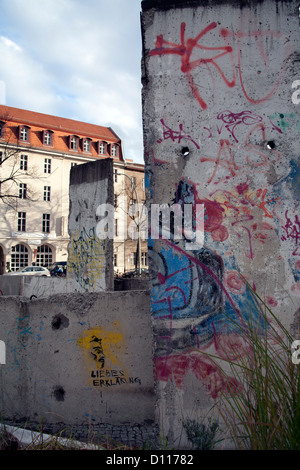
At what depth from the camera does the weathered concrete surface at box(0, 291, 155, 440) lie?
363cm

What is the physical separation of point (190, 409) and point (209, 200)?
5.92 ft

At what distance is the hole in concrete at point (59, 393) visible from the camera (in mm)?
3707

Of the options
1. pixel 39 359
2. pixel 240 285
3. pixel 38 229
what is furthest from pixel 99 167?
pixel 38 229

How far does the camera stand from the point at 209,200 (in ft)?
10.6

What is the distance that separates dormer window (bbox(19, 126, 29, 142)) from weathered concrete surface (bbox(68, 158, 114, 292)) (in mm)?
26586

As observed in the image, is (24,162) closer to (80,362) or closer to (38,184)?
(38,184)

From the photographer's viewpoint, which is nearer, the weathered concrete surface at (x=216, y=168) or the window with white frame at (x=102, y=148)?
the weathered concrete surface at (x=216, y=168)

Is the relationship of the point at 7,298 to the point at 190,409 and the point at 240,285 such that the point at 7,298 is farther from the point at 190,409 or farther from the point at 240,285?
the point at 240,285

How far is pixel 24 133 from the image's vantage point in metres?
31.8

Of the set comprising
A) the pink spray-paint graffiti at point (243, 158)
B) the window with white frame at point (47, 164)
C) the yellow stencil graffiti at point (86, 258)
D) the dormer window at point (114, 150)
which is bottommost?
A: the yellow stencil graffiti at point (86, 258)

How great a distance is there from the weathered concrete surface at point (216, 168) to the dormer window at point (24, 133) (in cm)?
3099

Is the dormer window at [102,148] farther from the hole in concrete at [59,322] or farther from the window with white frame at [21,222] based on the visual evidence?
the hole in concrete at [59,322]

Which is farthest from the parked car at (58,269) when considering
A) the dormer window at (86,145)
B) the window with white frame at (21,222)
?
the dormer window at (86,145)

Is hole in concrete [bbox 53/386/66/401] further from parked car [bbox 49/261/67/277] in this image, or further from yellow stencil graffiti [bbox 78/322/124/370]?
parked car [bbox 49/261/67/277]
